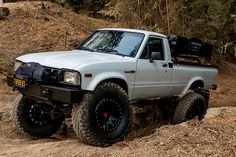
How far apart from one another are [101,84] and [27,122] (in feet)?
6.44

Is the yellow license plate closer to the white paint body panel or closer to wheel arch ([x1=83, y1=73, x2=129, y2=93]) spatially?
the white paint body panel

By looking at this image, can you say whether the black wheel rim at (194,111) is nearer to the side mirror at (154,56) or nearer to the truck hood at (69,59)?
the side mirror at (154,56)

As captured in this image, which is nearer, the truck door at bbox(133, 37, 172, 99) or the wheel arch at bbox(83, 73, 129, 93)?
the wheel arch at bbox(83, 73, 129, 93)

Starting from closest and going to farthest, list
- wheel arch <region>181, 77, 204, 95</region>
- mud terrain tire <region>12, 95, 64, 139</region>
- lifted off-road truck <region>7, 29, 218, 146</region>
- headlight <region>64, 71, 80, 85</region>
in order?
headlight <region>64, 71, 80, 85</region> < lifted off-road truck <region>7, 29, 218, 146</region> < mud terrain tire <region>12, 95, 64, 139</region> < wheel arch <region>181, 77, 204, 95</region>

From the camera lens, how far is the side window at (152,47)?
365 inches

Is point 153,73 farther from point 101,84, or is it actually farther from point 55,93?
point 55,93

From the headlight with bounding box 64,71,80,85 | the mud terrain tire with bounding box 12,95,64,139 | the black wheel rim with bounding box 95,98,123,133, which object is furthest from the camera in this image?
the mud terrain tire with bounding box 12,95,64,139

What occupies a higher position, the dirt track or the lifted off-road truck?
the lifted off-road truck

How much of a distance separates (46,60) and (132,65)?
1.63m

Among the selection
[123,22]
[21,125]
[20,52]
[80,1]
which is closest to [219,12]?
[123,22]

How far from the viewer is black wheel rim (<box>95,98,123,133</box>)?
311 inches

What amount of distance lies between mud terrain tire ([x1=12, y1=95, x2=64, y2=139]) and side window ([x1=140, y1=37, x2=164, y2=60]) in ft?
7.04

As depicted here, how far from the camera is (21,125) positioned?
8.97 metres

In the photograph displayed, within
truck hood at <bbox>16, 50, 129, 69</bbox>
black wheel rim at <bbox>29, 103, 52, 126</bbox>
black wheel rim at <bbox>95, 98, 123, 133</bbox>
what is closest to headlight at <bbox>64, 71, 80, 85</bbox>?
truck hood at <bbox>16, 50, 129, 69</bbox>
